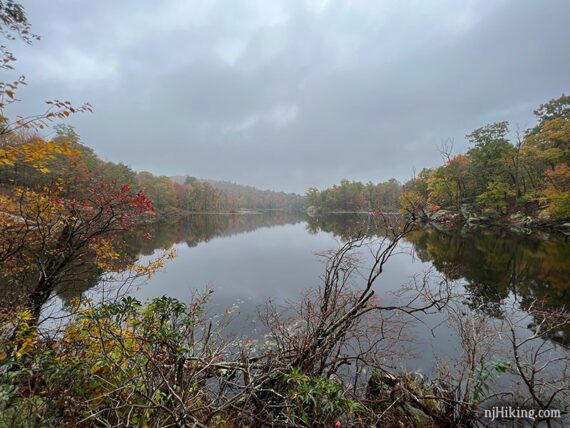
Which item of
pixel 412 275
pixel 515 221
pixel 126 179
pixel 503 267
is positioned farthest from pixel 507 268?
A: pixel 126 179

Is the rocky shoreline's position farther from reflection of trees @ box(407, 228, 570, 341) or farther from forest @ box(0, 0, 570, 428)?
forest @ box(0, 0, 570, 428)

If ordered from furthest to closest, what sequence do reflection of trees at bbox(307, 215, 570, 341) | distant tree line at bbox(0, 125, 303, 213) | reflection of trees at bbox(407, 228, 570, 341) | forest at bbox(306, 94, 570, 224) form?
forest at bbox(306, 94, 570, 224) → distant tree line at bbox(0, 125, 303, 213) → reflection of trees at bbox(407, 228, 570, 341) → reflection of trees at bbox(307, 215, 570, 341)

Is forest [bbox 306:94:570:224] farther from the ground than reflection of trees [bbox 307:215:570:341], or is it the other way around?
forest [bbox 306:94:570:224]

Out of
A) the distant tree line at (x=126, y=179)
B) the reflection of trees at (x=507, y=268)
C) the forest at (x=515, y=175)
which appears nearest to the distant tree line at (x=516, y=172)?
the forest at (x=515, y=175)

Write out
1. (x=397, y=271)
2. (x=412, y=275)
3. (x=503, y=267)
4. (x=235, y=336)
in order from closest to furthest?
(x=235, y=336) → (x=503, y=267) → (x=412, y=275) → (x=397, y=271)

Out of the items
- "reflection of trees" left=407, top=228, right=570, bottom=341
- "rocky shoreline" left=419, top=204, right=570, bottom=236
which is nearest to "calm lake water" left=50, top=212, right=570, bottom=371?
"reflection of trees" left=407, top=228, right=570, bottom=341

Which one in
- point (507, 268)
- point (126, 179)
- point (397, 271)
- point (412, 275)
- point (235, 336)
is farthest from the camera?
point (126, 179)

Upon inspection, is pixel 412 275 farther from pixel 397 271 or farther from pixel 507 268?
pixel 507 268

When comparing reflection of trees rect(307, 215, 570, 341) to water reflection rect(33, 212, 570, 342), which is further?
water reflection rect(33, 212, 570, 342)

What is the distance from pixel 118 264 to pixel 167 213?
5881 cm

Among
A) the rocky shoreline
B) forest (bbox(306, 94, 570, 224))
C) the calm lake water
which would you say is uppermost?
forest (bbox(306, 94, 570, 224))

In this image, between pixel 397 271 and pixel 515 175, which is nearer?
pixel 397 271

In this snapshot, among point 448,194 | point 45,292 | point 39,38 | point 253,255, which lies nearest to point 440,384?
point 45,292

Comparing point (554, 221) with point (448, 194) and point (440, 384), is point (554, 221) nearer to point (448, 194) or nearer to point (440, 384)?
point (448, 194)
